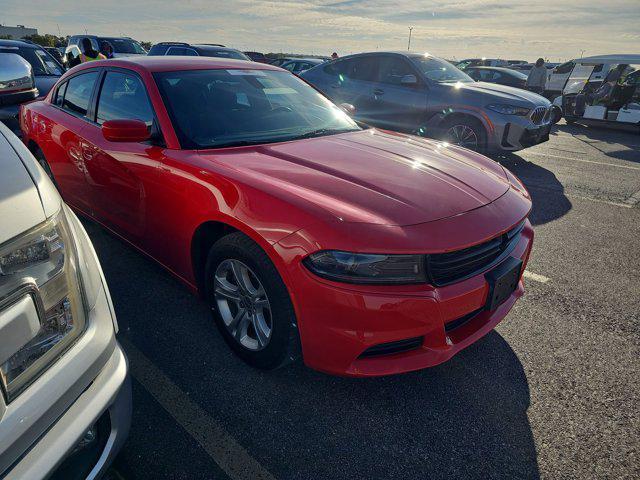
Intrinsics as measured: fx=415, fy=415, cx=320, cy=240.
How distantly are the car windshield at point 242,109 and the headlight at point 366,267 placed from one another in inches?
45.4

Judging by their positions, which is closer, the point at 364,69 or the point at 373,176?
the point at 373,176

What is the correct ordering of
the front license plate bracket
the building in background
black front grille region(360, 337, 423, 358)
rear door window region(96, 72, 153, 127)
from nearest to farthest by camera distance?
black front grille region(360, 337, 423, 358) < the front license plate bracket < rear door window region(96, 72, 153, 127) < the building in background

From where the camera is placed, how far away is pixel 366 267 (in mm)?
1727

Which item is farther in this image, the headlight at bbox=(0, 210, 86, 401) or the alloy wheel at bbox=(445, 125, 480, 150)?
the alloy wheel at bbox=(445, 125, 480, 150)

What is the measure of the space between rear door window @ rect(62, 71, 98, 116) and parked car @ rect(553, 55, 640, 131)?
10166 mm

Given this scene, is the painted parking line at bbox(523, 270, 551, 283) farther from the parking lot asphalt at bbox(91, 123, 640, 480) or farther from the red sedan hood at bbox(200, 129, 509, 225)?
the red sedan hood at bbox(200, 129, 509, 225)

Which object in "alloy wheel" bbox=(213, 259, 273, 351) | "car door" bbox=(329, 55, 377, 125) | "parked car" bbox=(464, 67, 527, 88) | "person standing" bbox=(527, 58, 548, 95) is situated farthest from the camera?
"parked car" bbox=(464, 67, 527, 88)

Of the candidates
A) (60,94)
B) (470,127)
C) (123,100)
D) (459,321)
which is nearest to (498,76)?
(470,127)

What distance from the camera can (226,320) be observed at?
235 cm

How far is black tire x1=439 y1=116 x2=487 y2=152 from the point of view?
20.7ft

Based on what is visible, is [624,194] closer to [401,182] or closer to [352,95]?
[352,95]

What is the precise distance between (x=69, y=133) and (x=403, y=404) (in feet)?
10.3

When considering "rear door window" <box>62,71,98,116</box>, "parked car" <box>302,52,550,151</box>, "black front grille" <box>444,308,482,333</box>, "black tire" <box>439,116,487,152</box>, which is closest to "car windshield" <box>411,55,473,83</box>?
"parked car" <box>302,52,550,151</box>

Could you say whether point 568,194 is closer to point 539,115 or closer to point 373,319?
point 539,115
